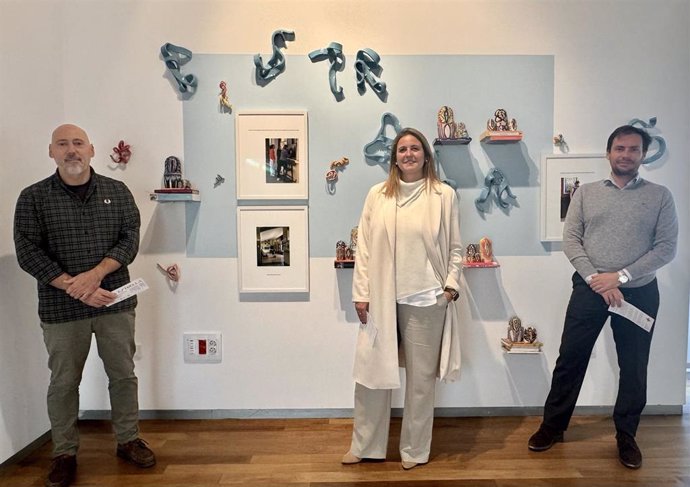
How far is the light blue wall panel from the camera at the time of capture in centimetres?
261

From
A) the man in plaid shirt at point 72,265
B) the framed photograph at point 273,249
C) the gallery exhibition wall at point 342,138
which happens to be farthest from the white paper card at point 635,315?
the man in plaid shirt at point 72,265

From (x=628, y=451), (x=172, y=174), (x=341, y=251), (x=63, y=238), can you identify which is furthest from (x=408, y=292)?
(x=63, y=238)

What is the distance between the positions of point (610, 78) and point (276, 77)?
74.3 inches

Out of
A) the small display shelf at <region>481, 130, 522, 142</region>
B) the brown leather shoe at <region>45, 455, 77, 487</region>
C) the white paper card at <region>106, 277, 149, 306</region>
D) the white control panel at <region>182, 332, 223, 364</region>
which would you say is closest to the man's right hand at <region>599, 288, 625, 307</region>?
the small display shelf at <region>481, 130, 522, 142</region>

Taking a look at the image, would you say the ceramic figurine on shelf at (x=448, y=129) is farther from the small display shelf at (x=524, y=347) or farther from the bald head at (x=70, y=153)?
the bald head at (x=70, y=153)

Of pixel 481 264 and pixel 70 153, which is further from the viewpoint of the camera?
pixel 481 264

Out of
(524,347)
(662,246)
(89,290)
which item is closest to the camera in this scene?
(89,290)

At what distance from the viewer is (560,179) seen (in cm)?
264

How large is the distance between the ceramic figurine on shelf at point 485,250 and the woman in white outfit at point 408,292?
0.50m

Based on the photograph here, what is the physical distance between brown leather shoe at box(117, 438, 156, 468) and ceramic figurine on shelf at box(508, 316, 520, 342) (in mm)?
1996

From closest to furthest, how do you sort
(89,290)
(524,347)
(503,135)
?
(89,290)
(503,135)
(524,347)

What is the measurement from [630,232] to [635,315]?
390 millimetres

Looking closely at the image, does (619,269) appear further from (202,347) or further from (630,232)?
(202,347)

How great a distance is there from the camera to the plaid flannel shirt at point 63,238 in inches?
79.5
